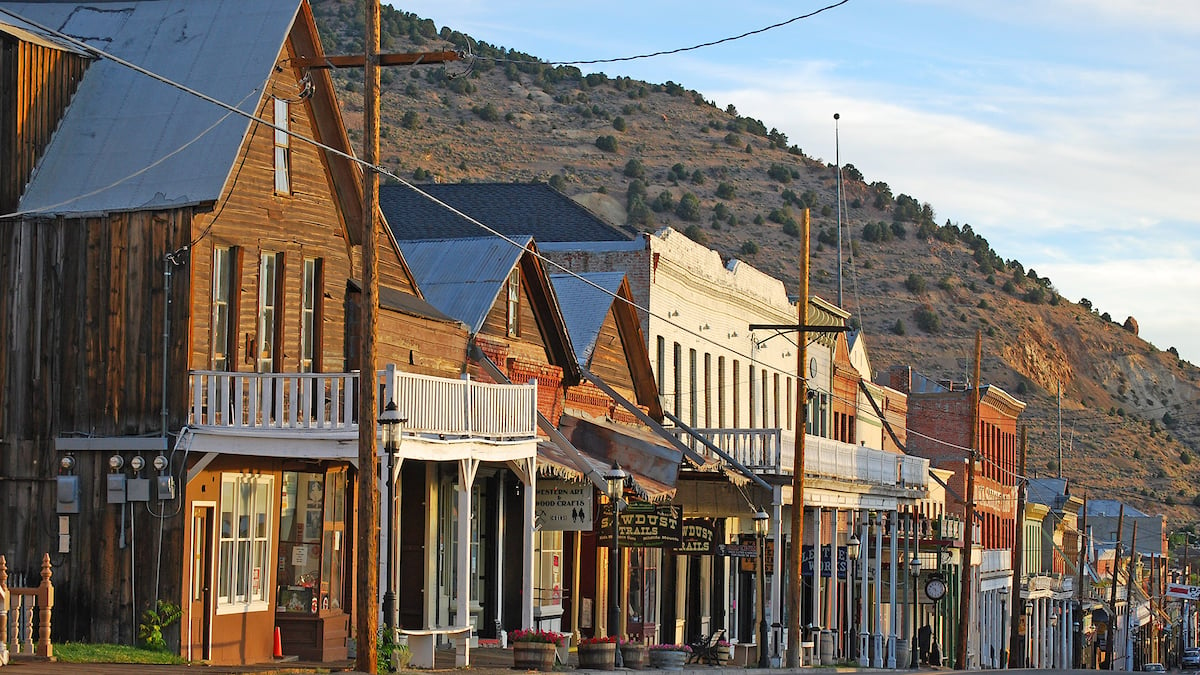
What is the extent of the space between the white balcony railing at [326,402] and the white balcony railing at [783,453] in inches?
490

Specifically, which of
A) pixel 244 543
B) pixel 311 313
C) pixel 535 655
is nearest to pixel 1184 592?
pixel 535 655

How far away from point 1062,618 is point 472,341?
56854 millimetres

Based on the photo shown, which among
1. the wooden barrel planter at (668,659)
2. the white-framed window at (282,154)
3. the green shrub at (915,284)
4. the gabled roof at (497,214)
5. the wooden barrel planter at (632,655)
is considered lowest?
the wooden barrel planter at (668,659)

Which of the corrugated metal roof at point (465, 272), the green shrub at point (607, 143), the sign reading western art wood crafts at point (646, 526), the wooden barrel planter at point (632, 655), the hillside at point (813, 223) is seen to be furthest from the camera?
the green shrub at point (607, 143)

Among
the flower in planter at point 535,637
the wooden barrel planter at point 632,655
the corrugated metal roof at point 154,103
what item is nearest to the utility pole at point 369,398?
the corrugated metal roof at point 154,103

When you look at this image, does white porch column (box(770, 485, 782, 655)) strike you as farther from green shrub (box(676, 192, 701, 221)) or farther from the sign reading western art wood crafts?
green shrub (box(676, 192, 701, 221))

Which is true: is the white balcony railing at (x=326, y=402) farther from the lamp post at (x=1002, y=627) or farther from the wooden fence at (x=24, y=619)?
the lamp post at (x=1002, y=627)

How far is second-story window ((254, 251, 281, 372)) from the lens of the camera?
25188 millimetres

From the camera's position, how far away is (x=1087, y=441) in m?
123

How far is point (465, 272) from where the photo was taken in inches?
1281

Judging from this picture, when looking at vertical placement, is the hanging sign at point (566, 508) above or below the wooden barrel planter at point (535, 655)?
above

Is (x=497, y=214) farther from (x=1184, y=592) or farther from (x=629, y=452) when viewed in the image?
(x=1184, y=592)

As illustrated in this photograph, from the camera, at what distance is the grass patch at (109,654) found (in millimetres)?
21016

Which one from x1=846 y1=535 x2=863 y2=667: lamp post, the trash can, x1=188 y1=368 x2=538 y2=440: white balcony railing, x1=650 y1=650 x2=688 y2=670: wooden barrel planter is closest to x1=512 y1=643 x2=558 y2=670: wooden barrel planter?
x1=188 y1=368 x2=538 y2=440: white balcony railing
